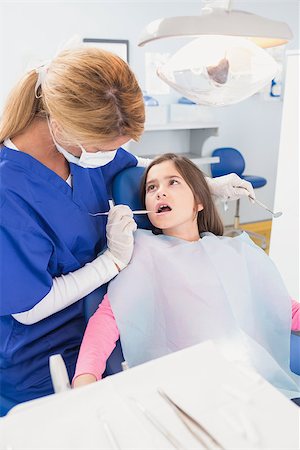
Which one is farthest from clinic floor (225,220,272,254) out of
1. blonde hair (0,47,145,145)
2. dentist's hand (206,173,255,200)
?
blonde hair (0,47,145,145)

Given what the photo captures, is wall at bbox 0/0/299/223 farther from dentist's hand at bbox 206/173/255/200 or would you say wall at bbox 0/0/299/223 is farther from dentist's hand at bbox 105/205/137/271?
dentist's hand at bbox 105/205/137/271

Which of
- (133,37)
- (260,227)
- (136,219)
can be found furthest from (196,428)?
(260,227)

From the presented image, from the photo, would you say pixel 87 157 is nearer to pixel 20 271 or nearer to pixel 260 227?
pixel 20 271

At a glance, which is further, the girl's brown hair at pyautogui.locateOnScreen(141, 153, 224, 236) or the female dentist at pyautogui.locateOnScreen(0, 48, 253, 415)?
the girl's brown hair at pyautogui.locateOnScreen(141, 153, 224, 236)

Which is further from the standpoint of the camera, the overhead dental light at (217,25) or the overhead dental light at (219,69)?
the overhead dental light at (219,69)

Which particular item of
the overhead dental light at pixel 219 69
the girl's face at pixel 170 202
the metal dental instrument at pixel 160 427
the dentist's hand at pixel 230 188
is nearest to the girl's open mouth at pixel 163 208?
the girl's face at pixel 170 202

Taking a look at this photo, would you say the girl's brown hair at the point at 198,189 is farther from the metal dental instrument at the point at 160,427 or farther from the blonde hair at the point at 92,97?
the metal dental instrument at the point at 160,427

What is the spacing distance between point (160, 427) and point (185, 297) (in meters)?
0.60

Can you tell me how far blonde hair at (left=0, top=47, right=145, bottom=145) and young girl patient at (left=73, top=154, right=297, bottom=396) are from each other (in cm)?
35

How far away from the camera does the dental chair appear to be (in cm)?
108

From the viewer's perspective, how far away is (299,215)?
2.09m

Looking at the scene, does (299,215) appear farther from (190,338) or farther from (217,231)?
(190,338)

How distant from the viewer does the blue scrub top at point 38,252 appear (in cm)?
99

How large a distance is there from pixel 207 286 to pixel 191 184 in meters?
0.35
